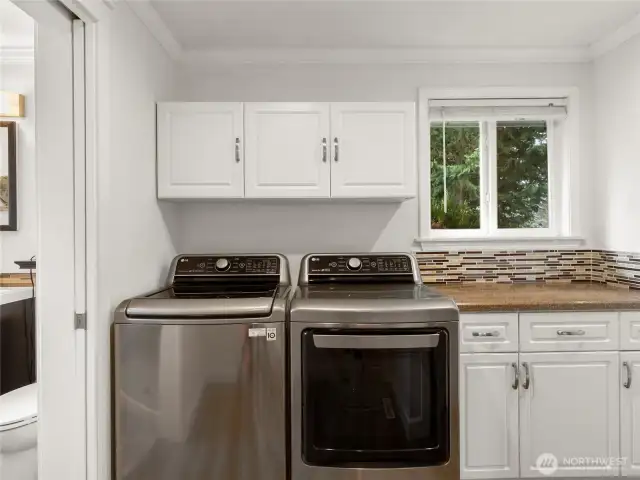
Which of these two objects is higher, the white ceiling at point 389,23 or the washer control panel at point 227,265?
the white ceiling at point 389,23

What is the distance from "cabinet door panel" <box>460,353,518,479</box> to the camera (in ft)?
6.70

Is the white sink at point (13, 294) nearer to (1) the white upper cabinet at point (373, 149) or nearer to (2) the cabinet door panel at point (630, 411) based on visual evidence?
(1) the white upper cabinet at point (373, 149)

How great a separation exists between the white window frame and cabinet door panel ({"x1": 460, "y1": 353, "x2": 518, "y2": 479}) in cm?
82

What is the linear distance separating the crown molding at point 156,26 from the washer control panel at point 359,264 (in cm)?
136

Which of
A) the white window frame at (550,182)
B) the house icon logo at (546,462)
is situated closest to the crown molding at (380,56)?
the white window frame at (550,182)

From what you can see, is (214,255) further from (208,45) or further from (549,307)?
(549,307)

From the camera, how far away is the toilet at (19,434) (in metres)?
1.63

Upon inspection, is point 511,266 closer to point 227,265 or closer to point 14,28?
point 227,265

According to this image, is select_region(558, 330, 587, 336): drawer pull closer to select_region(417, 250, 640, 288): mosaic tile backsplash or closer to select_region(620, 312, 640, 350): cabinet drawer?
select_region(620, 312, 640, 350): cabinet drawer

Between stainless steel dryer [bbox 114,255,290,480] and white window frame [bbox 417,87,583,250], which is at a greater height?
white window frame [bbox 417,87,583,250]

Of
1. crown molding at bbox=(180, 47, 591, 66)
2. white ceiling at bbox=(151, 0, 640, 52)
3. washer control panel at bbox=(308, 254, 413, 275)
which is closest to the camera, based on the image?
white ceiling at bbox=(151, 0, 640, 52)

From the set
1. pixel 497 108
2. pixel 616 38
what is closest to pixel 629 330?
pixel 497 108

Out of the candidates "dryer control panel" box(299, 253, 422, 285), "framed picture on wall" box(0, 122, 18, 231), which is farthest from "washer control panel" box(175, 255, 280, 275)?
"framed picture on wall" box(0, 122, 18, 231)

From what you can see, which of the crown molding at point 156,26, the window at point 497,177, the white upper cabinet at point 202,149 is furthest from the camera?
the window at point 497,177
